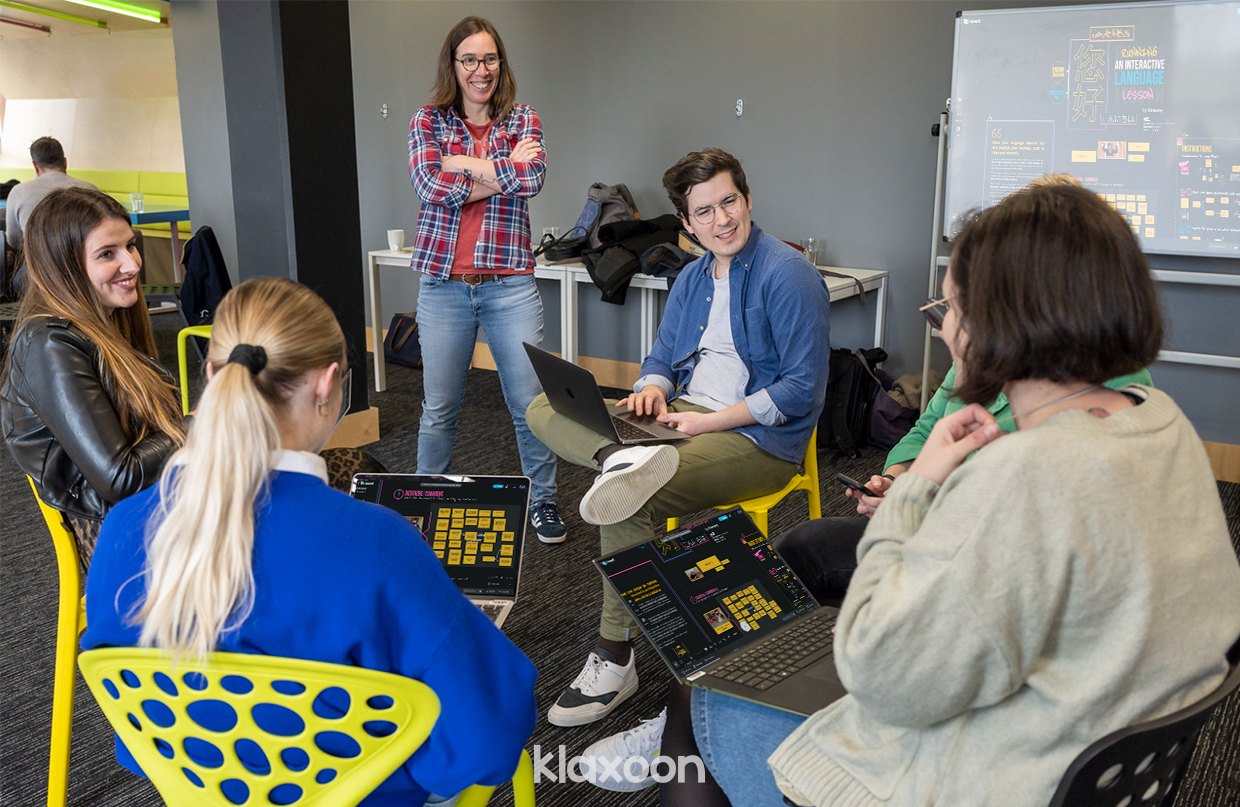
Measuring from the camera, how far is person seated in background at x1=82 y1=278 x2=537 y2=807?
2.81 ft

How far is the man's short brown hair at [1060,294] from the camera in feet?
2.69

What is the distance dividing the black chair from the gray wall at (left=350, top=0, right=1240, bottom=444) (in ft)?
9.83

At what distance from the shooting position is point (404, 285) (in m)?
5.52

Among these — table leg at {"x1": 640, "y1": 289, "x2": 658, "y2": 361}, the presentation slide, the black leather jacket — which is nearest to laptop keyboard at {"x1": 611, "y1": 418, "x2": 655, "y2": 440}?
the black leather jacket

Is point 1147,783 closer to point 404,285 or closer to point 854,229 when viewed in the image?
point 854,229

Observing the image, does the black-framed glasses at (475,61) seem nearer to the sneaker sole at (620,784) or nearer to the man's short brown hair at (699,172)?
the man's short brown hair at (699,172)

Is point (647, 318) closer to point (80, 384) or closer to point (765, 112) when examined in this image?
point (765, 112)

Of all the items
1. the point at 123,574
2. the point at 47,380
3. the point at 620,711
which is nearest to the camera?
the point at 123,574

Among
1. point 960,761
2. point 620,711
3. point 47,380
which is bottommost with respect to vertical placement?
point 620,711

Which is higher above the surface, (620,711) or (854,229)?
(854,229)

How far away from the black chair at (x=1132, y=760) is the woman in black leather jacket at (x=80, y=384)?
142 centimetres

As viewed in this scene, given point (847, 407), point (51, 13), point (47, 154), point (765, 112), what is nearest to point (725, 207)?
point (847, 407)

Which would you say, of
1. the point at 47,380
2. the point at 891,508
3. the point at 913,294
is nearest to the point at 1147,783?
the point at 891,508

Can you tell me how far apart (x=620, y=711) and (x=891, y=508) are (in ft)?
4.06
